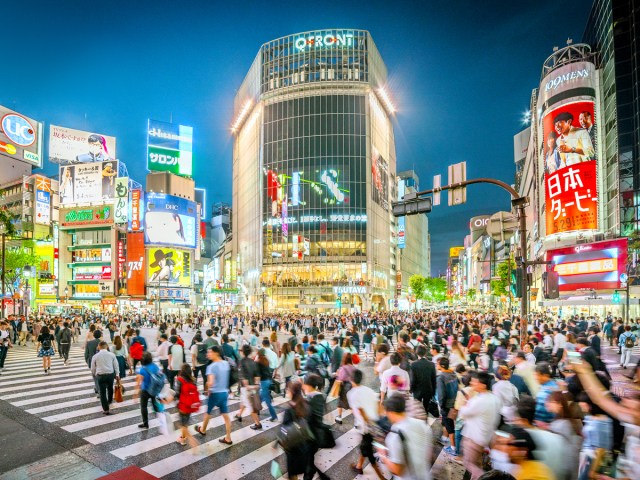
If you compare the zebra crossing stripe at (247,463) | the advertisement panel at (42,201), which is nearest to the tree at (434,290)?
the advertisement panel at (42,201)

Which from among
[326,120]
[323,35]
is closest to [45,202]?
[326,120]

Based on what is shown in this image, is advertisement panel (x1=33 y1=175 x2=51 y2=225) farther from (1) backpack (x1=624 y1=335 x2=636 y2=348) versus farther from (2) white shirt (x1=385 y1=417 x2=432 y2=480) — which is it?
(2) white shirt (x1=385 y1=417 x2=432 y2=480)

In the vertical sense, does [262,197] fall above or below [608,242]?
above

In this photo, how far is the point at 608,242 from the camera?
3859 centimetres

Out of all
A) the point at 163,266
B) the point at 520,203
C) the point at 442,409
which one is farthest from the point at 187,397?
the point at 163,266

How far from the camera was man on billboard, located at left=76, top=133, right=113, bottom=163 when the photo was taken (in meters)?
82.8

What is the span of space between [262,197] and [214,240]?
8923cm

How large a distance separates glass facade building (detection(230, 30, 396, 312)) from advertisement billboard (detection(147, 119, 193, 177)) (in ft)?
46.2

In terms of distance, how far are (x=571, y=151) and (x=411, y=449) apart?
47898mm

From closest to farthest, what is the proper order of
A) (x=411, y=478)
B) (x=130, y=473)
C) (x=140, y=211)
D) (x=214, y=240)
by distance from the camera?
(x=411, y=478) < (x=130, y=473) < (x=140, y=211) < (x=214, y=240)

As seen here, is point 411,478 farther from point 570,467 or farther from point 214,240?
point 214,240

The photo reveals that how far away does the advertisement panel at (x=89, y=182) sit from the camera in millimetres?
77250

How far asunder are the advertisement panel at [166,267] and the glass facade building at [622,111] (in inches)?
2577

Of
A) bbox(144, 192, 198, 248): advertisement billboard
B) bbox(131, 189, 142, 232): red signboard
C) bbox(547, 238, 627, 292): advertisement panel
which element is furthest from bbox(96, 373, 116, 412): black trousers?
bbox(131, 189, 142, 232): red signboard
